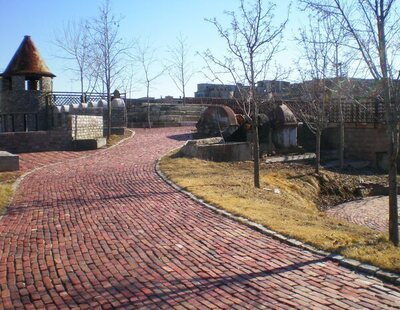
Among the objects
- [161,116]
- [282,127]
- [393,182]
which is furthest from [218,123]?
[393,182]

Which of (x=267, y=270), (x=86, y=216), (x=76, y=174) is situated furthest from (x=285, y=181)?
(x=267, y=270)

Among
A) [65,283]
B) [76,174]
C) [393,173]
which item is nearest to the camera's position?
[65,283]

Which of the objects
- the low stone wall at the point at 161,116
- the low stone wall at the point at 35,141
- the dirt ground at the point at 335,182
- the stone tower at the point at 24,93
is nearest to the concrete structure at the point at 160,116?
the low stone wall at the point at 161,116

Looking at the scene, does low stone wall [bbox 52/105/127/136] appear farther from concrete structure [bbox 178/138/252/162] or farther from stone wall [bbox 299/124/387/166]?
stone wall [bbox 299/124/387/166]

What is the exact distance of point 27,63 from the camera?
24.7m

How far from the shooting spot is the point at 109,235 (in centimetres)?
680

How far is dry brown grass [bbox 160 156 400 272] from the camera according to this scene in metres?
6.04

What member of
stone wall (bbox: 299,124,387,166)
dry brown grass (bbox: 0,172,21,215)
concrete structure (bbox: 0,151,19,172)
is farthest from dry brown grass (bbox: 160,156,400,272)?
stone wall (bbox: 299,124,387,166)

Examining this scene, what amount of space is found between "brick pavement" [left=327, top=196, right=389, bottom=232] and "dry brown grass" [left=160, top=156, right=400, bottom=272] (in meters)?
0.92

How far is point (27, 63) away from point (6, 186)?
1537 cm

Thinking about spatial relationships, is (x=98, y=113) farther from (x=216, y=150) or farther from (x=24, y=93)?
(x=216, y=150)

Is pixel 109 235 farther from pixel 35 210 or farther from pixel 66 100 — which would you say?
pixel 66 100

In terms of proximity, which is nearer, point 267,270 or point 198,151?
point 267,270

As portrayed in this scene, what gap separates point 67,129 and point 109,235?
12.8 meters
